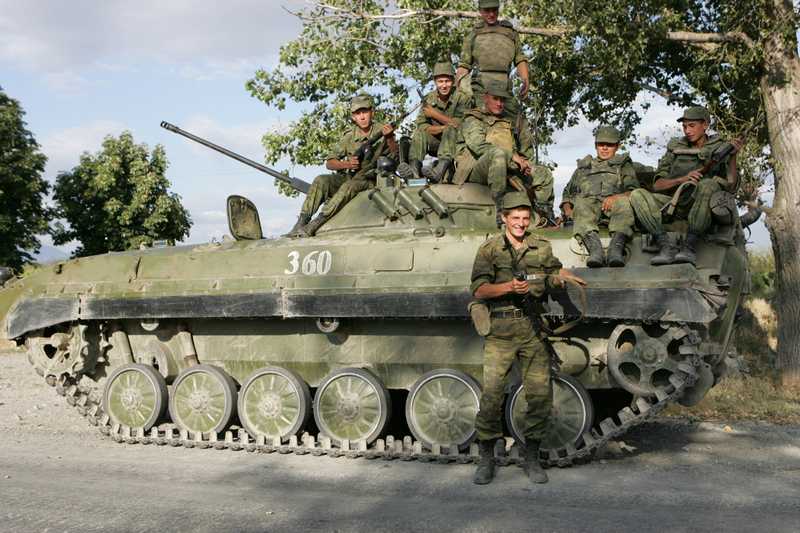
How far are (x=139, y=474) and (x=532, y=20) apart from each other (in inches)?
378

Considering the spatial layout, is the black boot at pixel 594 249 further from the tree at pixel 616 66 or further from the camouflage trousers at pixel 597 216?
the tree at pixel 616 66

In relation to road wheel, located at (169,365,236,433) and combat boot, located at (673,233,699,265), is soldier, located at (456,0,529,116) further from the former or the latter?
road wheel, located at (169,365,236,433)

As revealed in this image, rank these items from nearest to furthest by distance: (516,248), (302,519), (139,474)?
(302,519) < (516,248) < (139,474)

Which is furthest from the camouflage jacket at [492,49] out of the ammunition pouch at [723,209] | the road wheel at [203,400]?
the road wheel at [203,400]

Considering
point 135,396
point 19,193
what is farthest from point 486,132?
point 19,193

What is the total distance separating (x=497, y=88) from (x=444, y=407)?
394 centimetres

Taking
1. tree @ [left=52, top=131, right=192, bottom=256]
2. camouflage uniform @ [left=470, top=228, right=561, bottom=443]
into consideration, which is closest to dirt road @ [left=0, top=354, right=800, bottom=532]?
camouflage uniform @ [left=470, top=228, right=561, bottom=443]

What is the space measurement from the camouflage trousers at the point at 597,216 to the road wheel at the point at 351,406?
279cm

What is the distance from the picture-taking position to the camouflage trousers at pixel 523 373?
8.52 metres

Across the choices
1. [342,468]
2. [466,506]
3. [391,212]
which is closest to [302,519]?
[466,506]

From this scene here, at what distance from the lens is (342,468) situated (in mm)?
9477

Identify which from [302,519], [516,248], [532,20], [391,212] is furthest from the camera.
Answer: [532,20]

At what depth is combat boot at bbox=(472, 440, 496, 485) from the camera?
8562 millimetres

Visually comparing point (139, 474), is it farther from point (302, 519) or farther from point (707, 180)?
point (707, 180)
